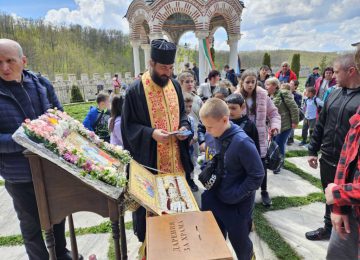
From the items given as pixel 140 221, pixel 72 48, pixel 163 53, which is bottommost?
pixel 140 221

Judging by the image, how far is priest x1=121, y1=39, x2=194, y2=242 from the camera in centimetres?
258

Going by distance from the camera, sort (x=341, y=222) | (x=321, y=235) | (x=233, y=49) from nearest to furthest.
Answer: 1. (x=341, y=222)
2. (x=321, y=235)
3. (x=233, y=49)

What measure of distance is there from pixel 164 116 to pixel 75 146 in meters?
1.19

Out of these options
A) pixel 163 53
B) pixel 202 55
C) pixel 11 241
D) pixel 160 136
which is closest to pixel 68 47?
pixel 202 55

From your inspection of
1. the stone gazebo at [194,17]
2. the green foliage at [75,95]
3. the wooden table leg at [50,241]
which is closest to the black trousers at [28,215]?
the wooden table leg at [50,241]

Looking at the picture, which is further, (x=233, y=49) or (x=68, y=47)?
(x=68, y=47)

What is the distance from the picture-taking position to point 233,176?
2205mm

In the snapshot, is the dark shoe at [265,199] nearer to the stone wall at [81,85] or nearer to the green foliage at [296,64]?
the stone wall at [81,85]

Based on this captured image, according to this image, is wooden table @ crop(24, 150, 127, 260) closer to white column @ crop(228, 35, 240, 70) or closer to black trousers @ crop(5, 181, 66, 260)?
black trousers @ crop(5, 181, 66, 260)

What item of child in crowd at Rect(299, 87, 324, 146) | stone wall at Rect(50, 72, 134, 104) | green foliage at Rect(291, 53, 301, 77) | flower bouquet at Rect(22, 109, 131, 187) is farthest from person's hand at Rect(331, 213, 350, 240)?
green foliage at Rect(291, 53, 301, 77)

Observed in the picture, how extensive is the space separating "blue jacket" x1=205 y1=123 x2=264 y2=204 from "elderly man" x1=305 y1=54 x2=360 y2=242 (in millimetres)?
917

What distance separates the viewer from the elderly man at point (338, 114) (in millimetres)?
2375

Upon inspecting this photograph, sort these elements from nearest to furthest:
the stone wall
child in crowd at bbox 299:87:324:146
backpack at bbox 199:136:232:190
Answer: backpack at bbox 199:136:232:190 < child in crowd at bbox 299:87:324:146 < the stone wall

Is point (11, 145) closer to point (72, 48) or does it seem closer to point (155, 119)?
point (155, 119)
